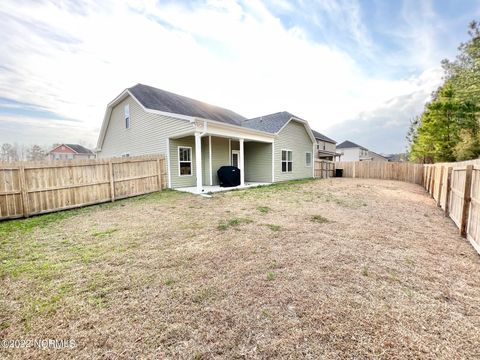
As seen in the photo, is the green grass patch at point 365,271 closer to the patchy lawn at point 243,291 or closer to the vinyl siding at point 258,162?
the patchy lawn at point 243,291

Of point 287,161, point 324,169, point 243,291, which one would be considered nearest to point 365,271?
A: point 243,291

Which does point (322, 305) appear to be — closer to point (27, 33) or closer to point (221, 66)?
point (27, 33)

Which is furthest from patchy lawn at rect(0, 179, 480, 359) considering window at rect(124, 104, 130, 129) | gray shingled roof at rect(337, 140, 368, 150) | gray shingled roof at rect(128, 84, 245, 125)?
gray shingled roof at rect(337, 140, 368, 150)

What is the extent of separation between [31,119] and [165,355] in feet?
76.9

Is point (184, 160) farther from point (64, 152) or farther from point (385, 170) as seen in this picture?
point (64, 152)

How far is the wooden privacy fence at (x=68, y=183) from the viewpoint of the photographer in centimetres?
579

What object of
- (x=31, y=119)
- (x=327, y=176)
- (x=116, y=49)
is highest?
(x=116, y=49)

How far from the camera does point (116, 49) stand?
10141 mm

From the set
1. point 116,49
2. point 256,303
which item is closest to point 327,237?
point 256,303

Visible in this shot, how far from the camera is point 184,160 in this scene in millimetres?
11273

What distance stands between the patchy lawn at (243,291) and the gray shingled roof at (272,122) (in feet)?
34.5

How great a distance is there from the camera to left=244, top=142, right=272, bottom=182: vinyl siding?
46.4 ft

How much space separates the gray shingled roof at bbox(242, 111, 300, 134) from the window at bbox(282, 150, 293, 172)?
1893 mm

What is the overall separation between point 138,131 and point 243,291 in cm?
1214
